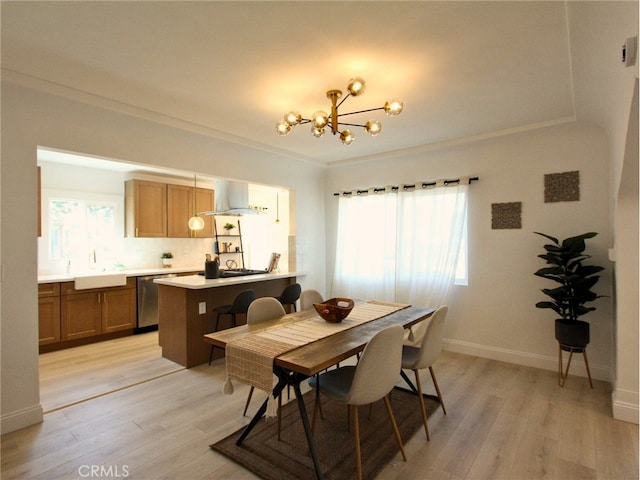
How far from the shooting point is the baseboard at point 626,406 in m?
2.41

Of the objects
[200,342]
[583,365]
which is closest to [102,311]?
[200,342]

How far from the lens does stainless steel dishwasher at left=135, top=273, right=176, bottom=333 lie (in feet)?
16.1

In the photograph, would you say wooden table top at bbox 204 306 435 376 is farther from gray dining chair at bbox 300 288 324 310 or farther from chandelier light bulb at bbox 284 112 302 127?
chandelier light bulb at bbox 284 112 302 127

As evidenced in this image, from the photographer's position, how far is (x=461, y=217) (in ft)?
12.9

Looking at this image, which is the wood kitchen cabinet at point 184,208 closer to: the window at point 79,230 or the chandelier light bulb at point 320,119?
the window at point 79,230

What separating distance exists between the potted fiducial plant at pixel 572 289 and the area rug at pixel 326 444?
1421mm

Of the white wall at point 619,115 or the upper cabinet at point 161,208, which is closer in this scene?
the white wall at point 619,115

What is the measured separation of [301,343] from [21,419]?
2193mm

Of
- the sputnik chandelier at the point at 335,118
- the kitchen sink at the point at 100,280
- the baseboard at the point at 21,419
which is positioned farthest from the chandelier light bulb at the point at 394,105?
the kitchen sink at the point at 100,280

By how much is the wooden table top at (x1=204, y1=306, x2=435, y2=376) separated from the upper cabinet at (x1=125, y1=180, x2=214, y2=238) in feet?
12.2

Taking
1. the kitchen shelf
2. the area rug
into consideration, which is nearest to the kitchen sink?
the kitchen shelf

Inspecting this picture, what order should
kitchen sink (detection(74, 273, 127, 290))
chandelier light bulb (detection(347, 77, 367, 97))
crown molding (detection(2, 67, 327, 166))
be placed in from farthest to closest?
kitchen sink (detection(74, 273, 127, 290))
crown molding (detection(2, 67, 327, 166))
chandelier light bulb (detection(347, 77, 367, 97))

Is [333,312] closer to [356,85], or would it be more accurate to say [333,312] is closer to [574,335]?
[356,85]

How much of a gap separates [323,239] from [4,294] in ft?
12.3
